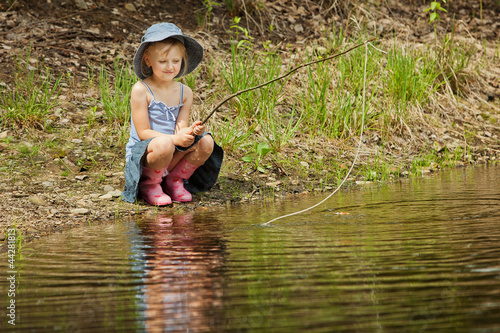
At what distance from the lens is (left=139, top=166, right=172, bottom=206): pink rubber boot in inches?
145

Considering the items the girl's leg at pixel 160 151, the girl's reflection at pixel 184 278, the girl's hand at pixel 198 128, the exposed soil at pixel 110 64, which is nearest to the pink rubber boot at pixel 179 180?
the exposed soil at pixel 110 64

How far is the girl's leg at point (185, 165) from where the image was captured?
12.3 ft

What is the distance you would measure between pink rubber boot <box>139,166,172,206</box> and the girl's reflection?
695 millimetres

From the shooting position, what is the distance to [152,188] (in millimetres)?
3777

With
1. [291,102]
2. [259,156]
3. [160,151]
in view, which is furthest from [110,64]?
[160,151]

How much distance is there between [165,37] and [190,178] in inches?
42.5

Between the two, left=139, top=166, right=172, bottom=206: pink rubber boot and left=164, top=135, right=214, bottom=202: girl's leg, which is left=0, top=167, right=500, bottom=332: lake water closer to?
left=139, top=166, right=172, bottom=206: pink rubber boot

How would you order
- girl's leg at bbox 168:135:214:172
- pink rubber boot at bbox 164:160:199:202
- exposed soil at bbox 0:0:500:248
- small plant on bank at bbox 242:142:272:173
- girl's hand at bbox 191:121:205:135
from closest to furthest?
girl's hand at bbox 191:121:205:135, exposed soil at bbox 0:0:500:248, girl's leg at bbox 168:135:214:172, pink rubber boot at bbox 164:160:199:202, small plant on bank at bbox 242:142:272:173

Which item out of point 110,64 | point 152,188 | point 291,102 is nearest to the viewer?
point 152,188

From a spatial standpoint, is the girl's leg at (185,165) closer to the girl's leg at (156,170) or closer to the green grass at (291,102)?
the girl's leg at (156,170)

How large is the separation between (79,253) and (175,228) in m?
0.64

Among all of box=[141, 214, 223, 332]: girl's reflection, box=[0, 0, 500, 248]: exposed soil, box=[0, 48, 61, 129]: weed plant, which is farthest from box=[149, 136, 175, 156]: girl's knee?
box=[0, 48, 61, 129]: weed plant

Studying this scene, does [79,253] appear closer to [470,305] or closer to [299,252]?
[299,252]

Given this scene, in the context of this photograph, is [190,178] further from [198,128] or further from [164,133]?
[198,128]
